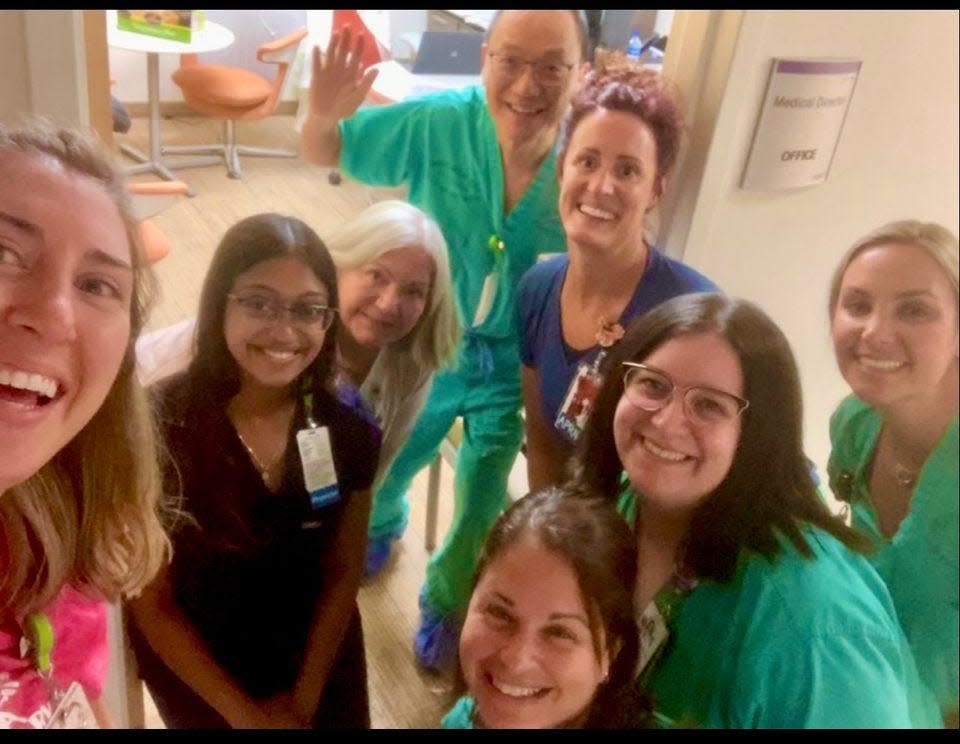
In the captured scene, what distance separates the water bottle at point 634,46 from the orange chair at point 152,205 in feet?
1.25

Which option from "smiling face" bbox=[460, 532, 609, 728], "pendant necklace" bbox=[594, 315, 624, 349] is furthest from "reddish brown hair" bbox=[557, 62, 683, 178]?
"smiling face" bbox=[460, 532, 609, 728]

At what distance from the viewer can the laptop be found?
677 mm

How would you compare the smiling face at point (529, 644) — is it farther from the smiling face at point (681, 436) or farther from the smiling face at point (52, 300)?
the smiling face at point (52, 300)

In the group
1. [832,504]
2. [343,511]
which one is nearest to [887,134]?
[832,504]

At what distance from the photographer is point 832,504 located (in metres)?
0.78

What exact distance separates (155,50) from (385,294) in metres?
0.26

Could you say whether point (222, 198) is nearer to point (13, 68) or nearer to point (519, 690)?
point (13, 68)

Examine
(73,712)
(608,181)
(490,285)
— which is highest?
(608,181)

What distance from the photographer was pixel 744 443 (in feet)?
2.37

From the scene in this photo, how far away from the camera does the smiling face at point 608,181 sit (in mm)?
691

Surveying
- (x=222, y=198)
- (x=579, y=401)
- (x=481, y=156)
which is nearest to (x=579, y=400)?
(x=579, y=401)

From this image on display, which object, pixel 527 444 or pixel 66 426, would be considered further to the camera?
pixel 527 444

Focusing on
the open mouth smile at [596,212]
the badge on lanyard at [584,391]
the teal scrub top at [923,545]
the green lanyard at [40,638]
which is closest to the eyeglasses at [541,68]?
the open mouth smile at [596,212]

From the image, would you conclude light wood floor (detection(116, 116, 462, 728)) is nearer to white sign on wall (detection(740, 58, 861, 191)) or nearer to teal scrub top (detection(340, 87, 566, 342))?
teal scrub top (detection(340, 87, 566, 342))
